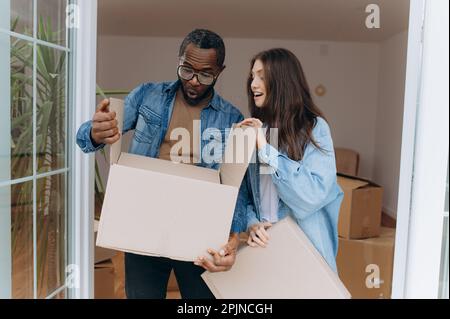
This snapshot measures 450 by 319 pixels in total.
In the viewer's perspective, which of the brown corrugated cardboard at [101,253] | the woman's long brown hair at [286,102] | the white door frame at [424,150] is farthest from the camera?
the brown corrugated cardboard at [101,253]

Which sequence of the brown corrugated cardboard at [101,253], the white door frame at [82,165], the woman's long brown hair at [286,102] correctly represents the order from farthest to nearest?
the brown corrugated cardboard at [101,253], the white door frame at [82,165], the woman's long brown hair at [286,102]

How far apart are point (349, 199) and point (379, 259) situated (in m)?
0.25

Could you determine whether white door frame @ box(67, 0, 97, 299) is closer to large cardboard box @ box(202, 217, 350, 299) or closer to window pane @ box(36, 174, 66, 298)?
window pane @ box(36, 174, 66, 298)

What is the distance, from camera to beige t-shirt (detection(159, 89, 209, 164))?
159 centimetres

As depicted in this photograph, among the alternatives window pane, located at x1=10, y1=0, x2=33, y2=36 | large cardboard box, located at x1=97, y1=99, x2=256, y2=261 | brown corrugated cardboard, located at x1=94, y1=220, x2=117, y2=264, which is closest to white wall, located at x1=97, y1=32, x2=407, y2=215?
window pane, located at x1=10, y1=0, x2=33, y2=36

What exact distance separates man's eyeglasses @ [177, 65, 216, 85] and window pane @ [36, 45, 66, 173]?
1.45 feet

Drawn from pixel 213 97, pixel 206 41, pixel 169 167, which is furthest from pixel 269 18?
pixel 169 167

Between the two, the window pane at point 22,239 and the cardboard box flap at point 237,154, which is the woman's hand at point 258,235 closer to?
the cardboard box flap at point 237,154

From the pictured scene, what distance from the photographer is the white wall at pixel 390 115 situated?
1.53 m

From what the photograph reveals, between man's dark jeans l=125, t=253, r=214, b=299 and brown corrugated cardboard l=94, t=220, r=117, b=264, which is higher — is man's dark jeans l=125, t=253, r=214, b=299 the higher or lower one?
the lower one

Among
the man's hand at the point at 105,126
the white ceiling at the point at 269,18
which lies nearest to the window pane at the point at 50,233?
the man's hand at the point at 105,126

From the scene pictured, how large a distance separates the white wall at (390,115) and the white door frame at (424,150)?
0.11 ft

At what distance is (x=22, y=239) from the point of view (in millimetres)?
1552

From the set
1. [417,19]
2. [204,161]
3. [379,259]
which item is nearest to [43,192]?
[204,161]
